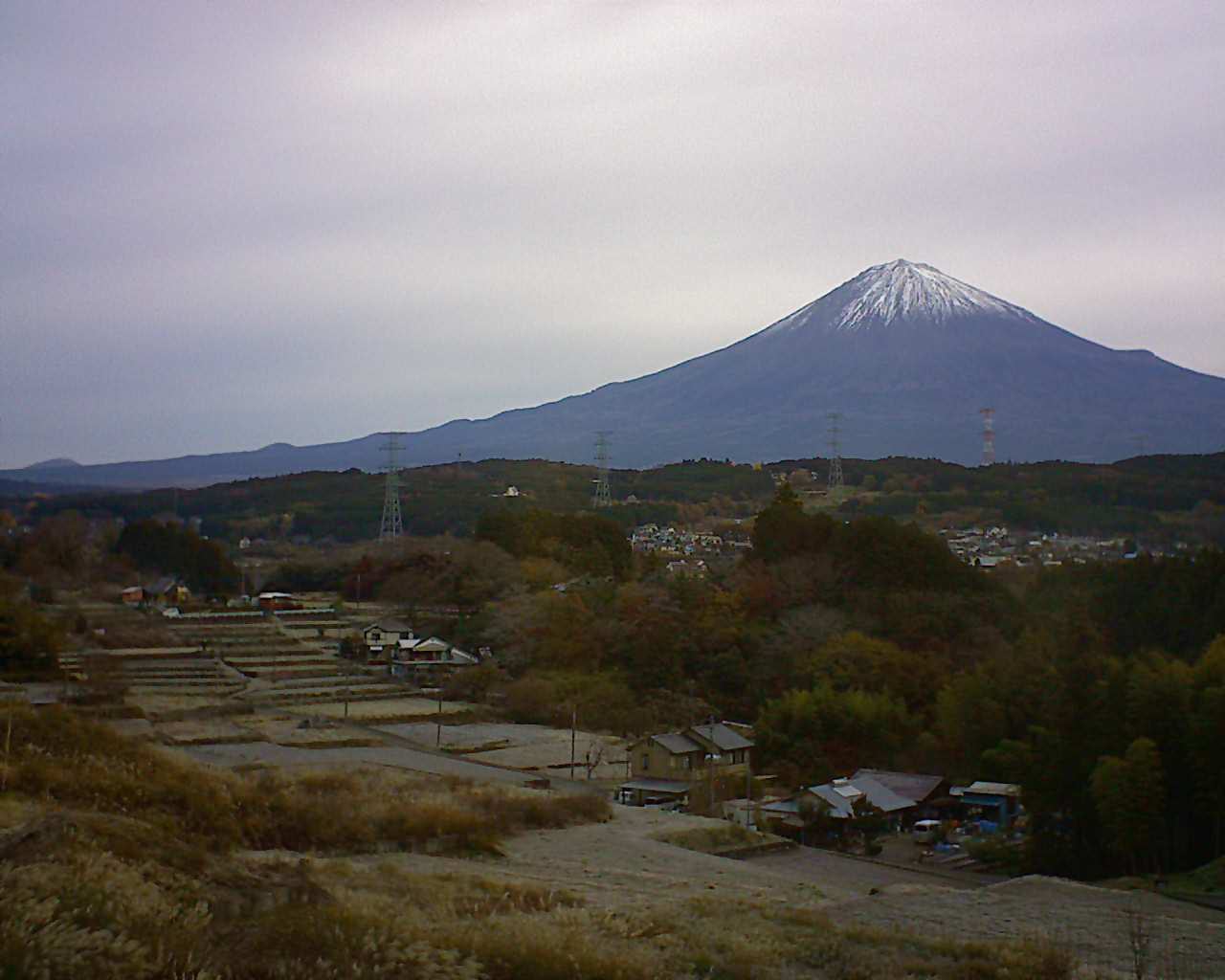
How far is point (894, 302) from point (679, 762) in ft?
231

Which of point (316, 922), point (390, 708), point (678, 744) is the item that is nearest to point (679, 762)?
point (678, 744)

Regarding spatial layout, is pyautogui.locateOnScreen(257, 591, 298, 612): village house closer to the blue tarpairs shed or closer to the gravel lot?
the blue tarpairs shed

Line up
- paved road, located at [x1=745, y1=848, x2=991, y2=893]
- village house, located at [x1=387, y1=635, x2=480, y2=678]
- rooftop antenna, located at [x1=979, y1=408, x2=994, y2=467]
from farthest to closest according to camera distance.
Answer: rooftop antenna, located at [x1=979, y1=408, x2=994, y2=467], village house, located at [x1=387, y1=635, x2=480, y2=678], paved road, located at [x1=745, y1=848, x2=991, y2=893]

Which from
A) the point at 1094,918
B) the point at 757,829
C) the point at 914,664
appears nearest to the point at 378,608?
the point at 914,664

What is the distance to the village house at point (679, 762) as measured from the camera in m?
15.0

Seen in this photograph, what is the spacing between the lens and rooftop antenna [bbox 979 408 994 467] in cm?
4869

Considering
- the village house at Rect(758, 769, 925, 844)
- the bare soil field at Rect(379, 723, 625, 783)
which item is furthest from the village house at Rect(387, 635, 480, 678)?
the village house at Rect(758, 769, 925, 844)

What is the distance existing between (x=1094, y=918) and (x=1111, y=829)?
14.2 ft

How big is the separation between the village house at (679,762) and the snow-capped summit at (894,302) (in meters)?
65.5

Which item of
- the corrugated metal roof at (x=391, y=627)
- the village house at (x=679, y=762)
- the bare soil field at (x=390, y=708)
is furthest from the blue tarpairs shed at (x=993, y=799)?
the corrugated metal roof at (x=391, y=627)

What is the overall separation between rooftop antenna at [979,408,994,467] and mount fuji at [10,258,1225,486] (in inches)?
24.1

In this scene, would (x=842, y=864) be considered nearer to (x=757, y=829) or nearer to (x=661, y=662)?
(x=757, y=829)

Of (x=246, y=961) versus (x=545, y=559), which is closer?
(x=246, y=961)

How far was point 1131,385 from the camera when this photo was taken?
67000 millimetres
